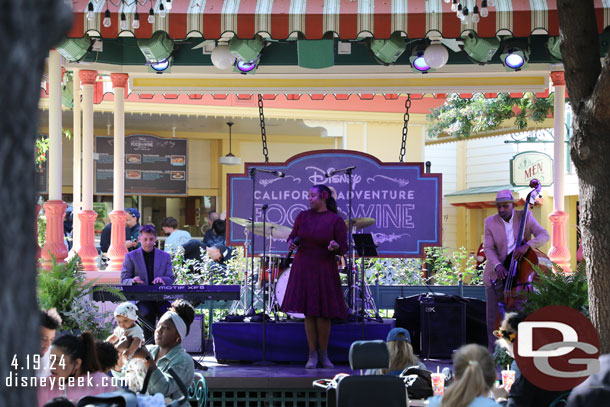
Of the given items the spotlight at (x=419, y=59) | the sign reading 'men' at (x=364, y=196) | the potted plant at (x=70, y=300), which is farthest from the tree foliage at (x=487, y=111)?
the potted plant at (x=70, y=300)

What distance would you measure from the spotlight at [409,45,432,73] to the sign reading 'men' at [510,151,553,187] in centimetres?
837

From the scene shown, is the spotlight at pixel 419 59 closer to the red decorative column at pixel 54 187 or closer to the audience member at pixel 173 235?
the red decorative column at pixel 54 187

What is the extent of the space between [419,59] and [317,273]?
3093 mm

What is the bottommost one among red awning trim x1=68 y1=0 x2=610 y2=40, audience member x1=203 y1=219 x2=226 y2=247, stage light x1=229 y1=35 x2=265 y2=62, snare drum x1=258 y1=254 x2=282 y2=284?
snare drum x1=258 y1=254 x2=282 y2=284

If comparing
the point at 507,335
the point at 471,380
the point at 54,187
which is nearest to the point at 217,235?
the point at 54,187

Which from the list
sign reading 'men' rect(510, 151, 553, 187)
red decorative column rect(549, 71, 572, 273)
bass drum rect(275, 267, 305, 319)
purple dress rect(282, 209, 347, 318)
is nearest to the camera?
purple dress rect(282, 209, 347, 318)

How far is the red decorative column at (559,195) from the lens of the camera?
1077 cm

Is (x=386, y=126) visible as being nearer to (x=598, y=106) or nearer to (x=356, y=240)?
(x=356, y=240)

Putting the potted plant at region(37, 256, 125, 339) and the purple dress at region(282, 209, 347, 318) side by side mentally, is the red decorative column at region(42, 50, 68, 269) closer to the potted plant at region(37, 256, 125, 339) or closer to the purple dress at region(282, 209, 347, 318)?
the potted plant at region(37, 256, 125, 339)

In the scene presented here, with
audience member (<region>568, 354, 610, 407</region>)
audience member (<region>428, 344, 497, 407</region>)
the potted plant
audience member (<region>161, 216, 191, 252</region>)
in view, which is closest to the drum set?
the potted plant

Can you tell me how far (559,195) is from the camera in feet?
35.5

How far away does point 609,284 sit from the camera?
5566 millimetres

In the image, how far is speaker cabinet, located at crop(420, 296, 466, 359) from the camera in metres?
9.54

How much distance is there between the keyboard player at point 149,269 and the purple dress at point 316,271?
1.42 meters
